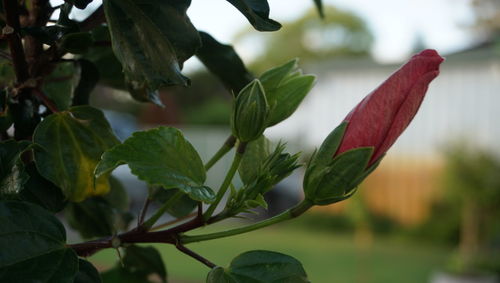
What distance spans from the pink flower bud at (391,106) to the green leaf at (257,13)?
62 mm

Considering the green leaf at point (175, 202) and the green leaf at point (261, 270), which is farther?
the green leaf at point (175, 202)

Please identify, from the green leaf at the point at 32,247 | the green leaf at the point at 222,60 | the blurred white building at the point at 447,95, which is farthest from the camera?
the blurred white building at the point at 447,95

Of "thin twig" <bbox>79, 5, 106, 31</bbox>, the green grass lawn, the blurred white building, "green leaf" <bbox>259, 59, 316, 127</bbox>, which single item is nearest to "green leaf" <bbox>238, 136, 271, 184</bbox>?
"green leaf" <bbox>259, 59, 316, 127</bbox>

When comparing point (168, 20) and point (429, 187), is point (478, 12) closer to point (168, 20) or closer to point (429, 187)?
point (429, 187)

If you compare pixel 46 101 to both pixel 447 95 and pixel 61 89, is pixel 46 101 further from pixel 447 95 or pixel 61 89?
pixel 447 95

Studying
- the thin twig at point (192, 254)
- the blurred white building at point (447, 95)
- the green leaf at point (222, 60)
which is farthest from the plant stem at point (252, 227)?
the blurred white building at point (447, 95)

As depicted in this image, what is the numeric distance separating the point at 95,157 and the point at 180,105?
15.1 meters

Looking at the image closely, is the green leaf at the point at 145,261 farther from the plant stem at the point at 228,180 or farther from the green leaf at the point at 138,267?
the plant stem at the point at 228,180

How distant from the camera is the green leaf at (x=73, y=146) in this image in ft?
1.21

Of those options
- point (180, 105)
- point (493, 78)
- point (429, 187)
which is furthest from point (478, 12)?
point (180, 105)

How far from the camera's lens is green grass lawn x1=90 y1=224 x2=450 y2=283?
16.4 feet

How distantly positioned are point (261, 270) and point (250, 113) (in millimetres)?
80

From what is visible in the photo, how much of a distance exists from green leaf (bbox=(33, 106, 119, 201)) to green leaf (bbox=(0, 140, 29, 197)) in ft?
0.06

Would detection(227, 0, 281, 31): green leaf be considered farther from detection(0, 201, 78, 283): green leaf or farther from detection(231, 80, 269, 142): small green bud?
detection(0, 201, 78, 283): green leaf
